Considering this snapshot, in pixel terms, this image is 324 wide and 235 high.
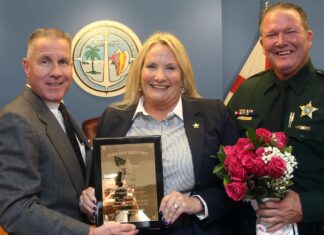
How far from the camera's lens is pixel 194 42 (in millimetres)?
4824

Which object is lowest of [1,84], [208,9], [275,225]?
[275,225]

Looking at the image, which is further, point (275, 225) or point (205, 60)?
point (205, 60)

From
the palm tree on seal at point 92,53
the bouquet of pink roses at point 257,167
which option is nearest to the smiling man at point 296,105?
the bouquet of pink roses at point 257,167

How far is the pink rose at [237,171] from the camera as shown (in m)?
1.73

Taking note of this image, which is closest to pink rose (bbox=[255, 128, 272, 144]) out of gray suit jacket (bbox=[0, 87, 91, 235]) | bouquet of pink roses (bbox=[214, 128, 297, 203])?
bouquet of pink roses (bbox=[214, 128, 297, 203])

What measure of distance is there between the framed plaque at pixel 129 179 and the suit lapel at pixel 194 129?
231 mm

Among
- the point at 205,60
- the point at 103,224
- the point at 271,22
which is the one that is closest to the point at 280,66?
the point at 271,22

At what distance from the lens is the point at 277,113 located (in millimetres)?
2260

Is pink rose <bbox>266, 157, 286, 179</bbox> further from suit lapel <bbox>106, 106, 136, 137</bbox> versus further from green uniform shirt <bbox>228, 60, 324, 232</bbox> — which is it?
suit lapel <bbox>106, 106, 136, 137</bbox>

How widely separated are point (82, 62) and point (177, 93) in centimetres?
272

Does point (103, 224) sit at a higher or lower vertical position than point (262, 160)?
lower

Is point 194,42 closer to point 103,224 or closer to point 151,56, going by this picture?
point 151,56

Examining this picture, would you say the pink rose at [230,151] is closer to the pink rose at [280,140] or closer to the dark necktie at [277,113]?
the pink rose at [280,140]

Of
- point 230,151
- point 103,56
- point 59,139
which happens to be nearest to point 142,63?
point 59,139
